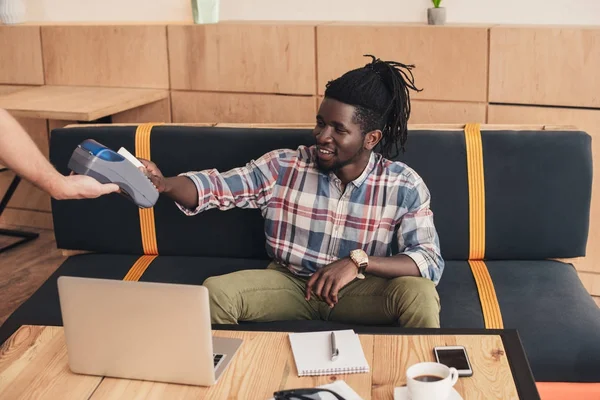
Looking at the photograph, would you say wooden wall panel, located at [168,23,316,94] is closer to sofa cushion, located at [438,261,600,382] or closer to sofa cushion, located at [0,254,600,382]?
sofa cushion, located at [0,254,600,382]

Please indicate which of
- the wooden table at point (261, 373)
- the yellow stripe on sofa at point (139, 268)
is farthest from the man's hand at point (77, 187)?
the yellow stripe on sofa at point (139, 268)

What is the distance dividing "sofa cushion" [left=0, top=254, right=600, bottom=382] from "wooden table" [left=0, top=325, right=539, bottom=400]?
237mm

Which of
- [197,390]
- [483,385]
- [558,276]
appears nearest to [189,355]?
[197,390]

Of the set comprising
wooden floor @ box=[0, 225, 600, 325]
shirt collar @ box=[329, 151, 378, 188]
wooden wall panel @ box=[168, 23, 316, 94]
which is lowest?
wooden floor @ box=[0, 225, 600, 325]

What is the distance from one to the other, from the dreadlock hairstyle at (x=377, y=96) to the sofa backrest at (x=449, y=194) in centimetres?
23

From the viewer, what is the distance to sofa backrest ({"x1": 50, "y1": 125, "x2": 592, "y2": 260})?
10.0 feet

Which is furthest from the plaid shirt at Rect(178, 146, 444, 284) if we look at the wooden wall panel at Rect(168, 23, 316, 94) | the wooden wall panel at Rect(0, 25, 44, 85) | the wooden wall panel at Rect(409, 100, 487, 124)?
the wooden wall panel at Rect(0, 25, 44, 85)

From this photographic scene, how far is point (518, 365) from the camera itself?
1956mm

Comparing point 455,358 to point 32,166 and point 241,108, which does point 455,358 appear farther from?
point 241,108

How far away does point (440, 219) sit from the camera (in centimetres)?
309

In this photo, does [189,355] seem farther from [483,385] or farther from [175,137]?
[175,137]

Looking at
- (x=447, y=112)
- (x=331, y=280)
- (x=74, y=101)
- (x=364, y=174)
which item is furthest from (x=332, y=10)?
(x=331, y=280)

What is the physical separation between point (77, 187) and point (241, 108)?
1.93m

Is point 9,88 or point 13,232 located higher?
point 9,88
